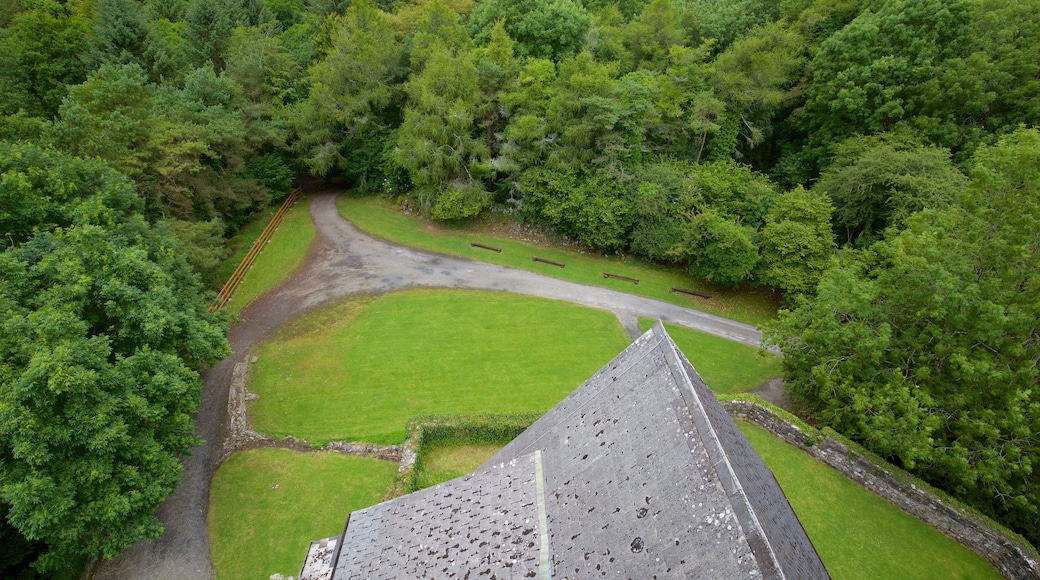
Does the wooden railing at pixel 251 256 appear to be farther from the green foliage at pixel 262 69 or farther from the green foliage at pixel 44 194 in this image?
the green foliage at pixel 262 69

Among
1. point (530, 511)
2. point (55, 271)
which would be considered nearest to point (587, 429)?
point (530, 511)

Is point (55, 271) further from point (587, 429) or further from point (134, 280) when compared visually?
point (587, 429)

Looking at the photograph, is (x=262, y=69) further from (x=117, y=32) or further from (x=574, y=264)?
(x=574, y=264)

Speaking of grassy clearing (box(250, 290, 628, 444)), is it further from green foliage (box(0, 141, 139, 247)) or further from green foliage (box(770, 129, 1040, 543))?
green foliage (box(770, 129, 1040, 543))

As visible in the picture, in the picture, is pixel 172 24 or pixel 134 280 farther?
pixel 172 24

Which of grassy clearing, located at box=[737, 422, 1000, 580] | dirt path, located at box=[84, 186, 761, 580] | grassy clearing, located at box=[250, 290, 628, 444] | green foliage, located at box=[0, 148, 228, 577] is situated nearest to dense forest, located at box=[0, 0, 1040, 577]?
green foliage, located at box=[0, 148, 228, 577]

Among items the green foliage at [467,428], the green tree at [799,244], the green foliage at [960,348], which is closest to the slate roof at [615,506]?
the green foliage at [467,428]
